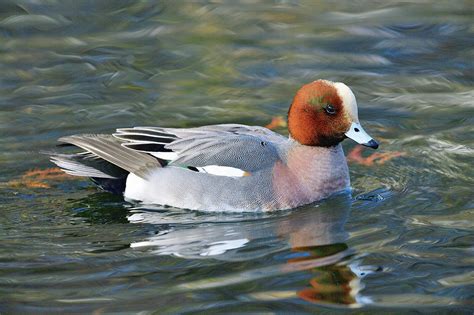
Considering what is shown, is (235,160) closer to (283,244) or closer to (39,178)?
(283,244)

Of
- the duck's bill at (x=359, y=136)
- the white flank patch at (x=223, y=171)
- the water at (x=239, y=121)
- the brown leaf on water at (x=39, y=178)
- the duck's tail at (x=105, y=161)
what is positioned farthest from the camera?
the brown leaf on water at (x=39, y=178)

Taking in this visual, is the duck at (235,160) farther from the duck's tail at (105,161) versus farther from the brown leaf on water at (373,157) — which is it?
the brown leaf on water at (373,157)

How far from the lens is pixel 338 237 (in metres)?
6.40

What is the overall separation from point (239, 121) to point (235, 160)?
1.65m

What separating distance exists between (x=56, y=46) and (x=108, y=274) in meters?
5.05

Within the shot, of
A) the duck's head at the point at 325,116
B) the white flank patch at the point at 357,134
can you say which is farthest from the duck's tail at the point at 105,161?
the white flank patch at the point at 357,134

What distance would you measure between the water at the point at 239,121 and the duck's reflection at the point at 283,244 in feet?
0.05

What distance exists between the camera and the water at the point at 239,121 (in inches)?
222

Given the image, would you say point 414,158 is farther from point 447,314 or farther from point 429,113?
point 447,314

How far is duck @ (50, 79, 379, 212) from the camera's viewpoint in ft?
23.0

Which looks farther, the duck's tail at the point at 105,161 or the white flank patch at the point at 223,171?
the duck's tail at the point at 105,161

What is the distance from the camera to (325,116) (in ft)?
23.2

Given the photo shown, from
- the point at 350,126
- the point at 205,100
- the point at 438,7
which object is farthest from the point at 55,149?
the point at 438,7

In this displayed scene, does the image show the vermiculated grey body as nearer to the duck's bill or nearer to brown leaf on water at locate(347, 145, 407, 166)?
the duck's bill
